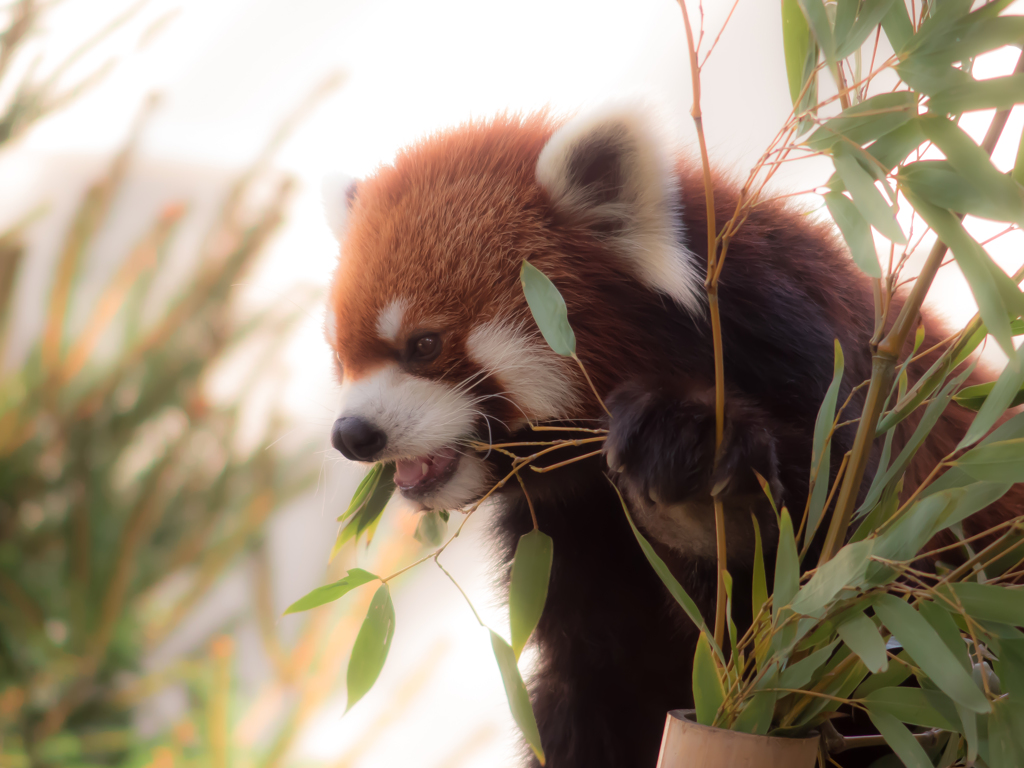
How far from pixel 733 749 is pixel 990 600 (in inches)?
8.3

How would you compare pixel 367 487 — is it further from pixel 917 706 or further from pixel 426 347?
pixel 917 706

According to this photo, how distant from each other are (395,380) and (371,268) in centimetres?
14

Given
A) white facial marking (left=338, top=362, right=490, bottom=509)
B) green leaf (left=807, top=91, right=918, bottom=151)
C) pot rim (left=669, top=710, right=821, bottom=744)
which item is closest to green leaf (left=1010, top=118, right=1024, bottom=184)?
green leaf (left=807, top=91, right=918, bottom=151)

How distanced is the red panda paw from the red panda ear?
59cm

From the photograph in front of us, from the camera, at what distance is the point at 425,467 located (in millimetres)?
927

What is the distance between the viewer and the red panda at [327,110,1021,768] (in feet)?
2.88

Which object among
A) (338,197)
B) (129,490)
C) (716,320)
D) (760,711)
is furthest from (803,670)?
(129,490)

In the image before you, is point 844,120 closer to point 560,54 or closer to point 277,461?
point 560,54

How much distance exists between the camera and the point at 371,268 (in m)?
0.93

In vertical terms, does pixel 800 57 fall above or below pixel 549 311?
above

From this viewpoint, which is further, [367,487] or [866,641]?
[367,487]

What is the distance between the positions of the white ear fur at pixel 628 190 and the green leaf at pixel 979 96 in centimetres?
39

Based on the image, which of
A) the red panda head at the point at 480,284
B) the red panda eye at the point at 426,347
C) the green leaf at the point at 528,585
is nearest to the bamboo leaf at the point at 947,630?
the green leaf at the point at 528,585

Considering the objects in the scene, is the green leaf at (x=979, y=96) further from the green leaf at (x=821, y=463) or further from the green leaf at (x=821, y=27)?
the green leaf at (x=821, y=463)
